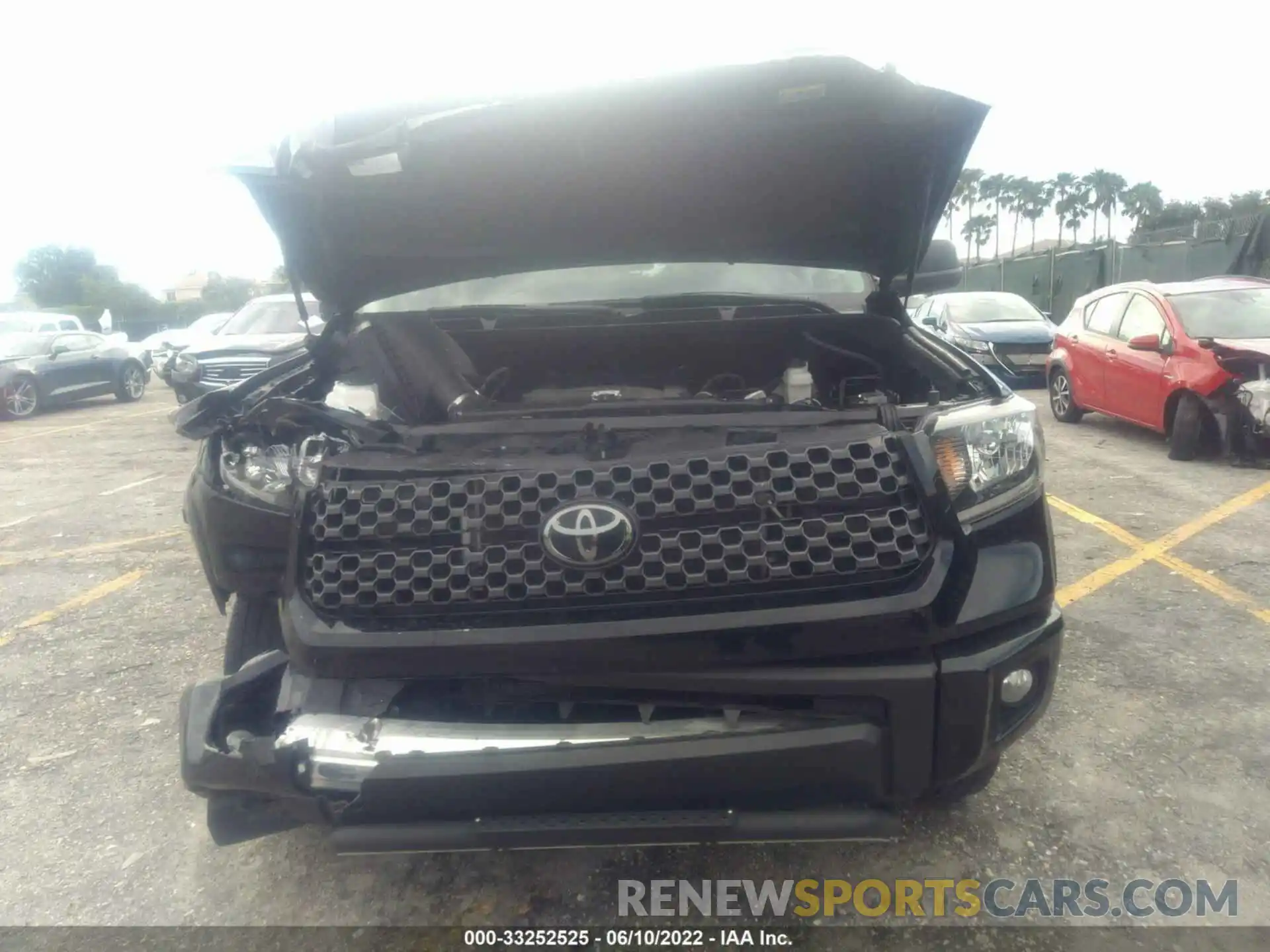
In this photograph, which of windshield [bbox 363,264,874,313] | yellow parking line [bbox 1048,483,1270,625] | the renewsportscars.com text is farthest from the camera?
yellow parking line [bbox 1048,483,1270,625]

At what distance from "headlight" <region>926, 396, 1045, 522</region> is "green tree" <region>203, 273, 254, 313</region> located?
4222cm

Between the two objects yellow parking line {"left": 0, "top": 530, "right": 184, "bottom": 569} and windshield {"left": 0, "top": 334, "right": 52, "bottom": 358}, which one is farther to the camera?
windshield {"left": 0, "top": 334, "right": 52, "bottom": 358}

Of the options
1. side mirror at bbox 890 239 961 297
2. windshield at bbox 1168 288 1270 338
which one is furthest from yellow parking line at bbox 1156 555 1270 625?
windshield at bbox 1168 288 1270 338

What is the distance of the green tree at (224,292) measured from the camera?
42.3 m

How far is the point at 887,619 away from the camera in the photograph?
1.91m

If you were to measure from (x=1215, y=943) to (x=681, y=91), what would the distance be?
2364mm

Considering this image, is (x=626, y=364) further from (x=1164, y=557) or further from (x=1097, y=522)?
(x=1097, y=522)

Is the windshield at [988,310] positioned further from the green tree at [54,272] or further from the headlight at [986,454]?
the green tree at [54,272]

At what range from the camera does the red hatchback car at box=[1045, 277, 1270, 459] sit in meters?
6.98

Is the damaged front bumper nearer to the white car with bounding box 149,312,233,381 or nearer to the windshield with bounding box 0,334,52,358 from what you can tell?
the white car with bounding box 149,312,233,381

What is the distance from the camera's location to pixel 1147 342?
25.1ft

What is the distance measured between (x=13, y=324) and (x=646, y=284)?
17787 millimetres

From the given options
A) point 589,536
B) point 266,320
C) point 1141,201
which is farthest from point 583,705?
point 1141,201

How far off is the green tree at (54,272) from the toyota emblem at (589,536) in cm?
6502
